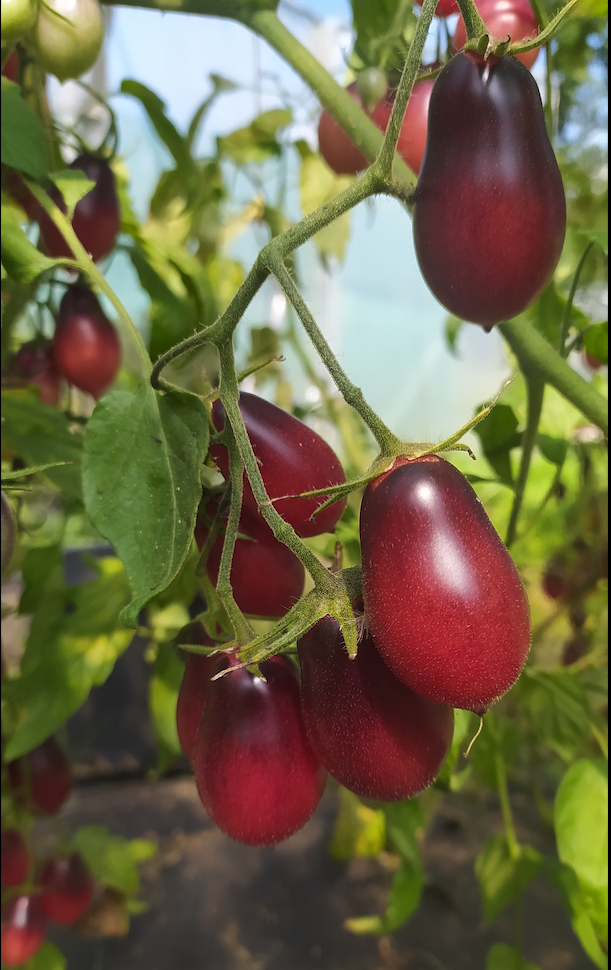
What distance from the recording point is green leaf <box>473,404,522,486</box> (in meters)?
0.42

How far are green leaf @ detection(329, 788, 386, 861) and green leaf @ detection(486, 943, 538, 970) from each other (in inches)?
8.4

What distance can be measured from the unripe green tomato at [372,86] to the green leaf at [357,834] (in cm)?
59

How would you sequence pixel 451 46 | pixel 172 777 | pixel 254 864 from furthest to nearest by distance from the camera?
pixel 172 777 < pixel 254 864 < pixel 451 46

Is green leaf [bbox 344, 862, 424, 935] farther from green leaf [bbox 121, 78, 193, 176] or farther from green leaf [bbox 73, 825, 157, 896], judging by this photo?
green leaf [bbox 121, 78, 193, 176]

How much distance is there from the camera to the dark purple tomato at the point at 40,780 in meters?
0.46

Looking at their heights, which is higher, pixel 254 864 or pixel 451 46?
pixel 451 46

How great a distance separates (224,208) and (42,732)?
1.93ft

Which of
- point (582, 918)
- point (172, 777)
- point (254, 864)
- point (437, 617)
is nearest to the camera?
point (437, 617)

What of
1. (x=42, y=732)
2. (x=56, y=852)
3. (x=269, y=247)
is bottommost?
(x=56, y=852)

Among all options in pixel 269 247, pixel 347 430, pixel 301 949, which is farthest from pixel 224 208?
pixel 301 949

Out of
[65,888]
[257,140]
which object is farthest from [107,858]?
[257,140]

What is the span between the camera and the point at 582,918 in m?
0.39

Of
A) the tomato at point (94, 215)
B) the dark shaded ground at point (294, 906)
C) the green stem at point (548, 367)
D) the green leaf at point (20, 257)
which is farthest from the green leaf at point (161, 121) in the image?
the dark shaded ground at point (294, 906)

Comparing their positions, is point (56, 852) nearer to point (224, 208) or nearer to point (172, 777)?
point (172, 777)
